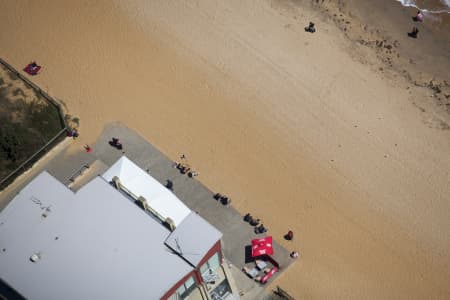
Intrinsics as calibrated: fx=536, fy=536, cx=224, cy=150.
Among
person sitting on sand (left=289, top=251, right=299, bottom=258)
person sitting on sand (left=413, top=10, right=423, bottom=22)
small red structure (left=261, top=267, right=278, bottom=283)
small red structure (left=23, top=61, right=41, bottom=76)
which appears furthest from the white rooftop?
person sitting on sand (left=413, top=10, right=423, bottom=22)

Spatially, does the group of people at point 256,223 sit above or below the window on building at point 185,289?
above

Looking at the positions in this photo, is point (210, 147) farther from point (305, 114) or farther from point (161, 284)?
point (161, 284)

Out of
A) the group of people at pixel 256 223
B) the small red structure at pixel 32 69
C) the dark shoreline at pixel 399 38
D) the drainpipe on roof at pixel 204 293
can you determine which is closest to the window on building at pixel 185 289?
the drainpipe on roof at pixel 204 293

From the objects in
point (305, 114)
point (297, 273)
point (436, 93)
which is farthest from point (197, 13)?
point (297, 273)

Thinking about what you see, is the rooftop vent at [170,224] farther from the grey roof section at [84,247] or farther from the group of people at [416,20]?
the group of people at [416,20]

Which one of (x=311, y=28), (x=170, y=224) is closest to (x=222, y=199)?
(x=170, y=224)
